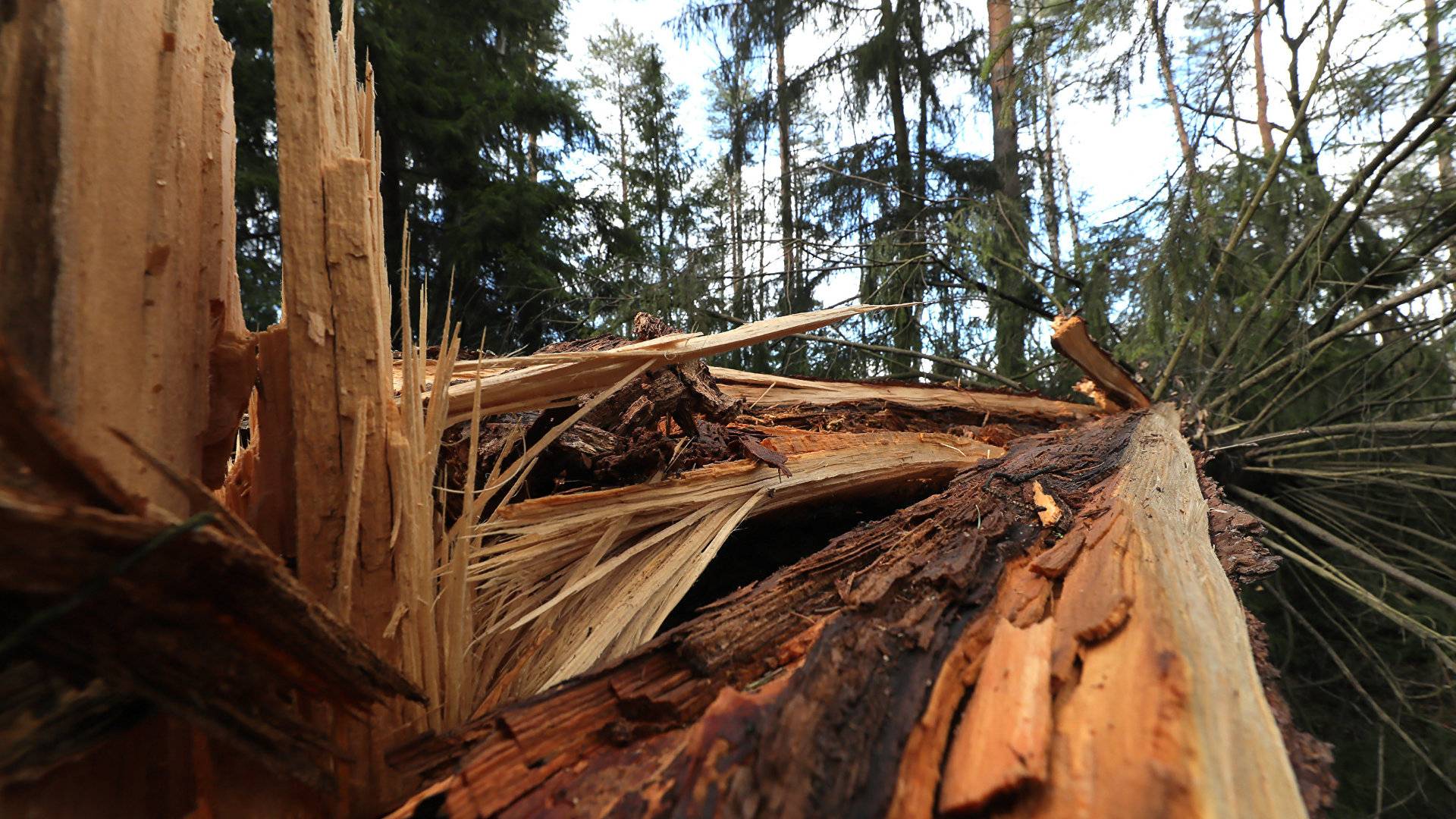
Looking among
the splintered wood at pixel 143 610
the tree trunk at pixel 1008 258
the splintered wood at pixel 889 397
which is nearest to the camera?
the splintered wood at pixel 143 610

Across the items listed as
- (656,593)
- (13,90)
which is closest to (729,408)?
(656,593)

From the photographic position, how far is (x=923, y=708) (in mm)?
571

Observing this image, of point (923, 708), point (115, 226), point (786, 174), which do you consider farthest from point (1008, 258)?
point (115, 226)

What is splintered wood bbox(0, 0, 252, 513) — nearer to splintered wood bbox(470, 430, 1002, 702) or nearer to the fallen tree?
the fallen tree

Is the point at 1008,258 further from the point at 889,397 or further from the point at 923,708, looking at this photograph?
the point at 923,708

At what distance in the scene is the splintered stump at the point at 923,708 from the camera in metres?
0.47

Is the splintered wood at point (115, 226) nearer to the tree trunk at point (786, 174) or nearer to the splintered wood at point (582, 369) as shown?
the splintered wood at point (582, 369)

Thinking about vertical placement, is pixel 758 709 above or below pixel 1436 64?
below

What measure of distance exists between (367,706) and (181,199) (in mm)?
535

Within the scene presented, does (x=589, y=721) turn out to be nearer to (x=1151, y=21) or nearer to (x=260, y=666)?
(x=260, y=666)

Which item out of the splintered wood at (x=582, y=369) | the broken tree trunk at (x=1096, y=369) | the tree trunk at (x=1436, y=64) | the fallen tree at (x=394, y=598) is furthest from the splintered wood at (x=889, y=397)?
the tree trunk at (x=1436, y=64)

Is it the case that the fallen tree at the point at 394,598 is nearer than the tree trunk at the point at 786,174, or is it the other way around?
the fallen tree at the point at 394,598

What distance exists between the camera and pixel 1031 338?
3633mm

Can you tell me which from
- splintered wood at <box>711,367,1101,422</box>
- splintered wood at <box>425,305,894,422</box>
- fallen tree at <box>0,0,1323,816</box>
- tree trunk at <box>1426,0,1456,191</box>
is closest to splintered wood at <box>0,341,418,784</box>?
fallen tree at <box>0,0,1323,816</box>
